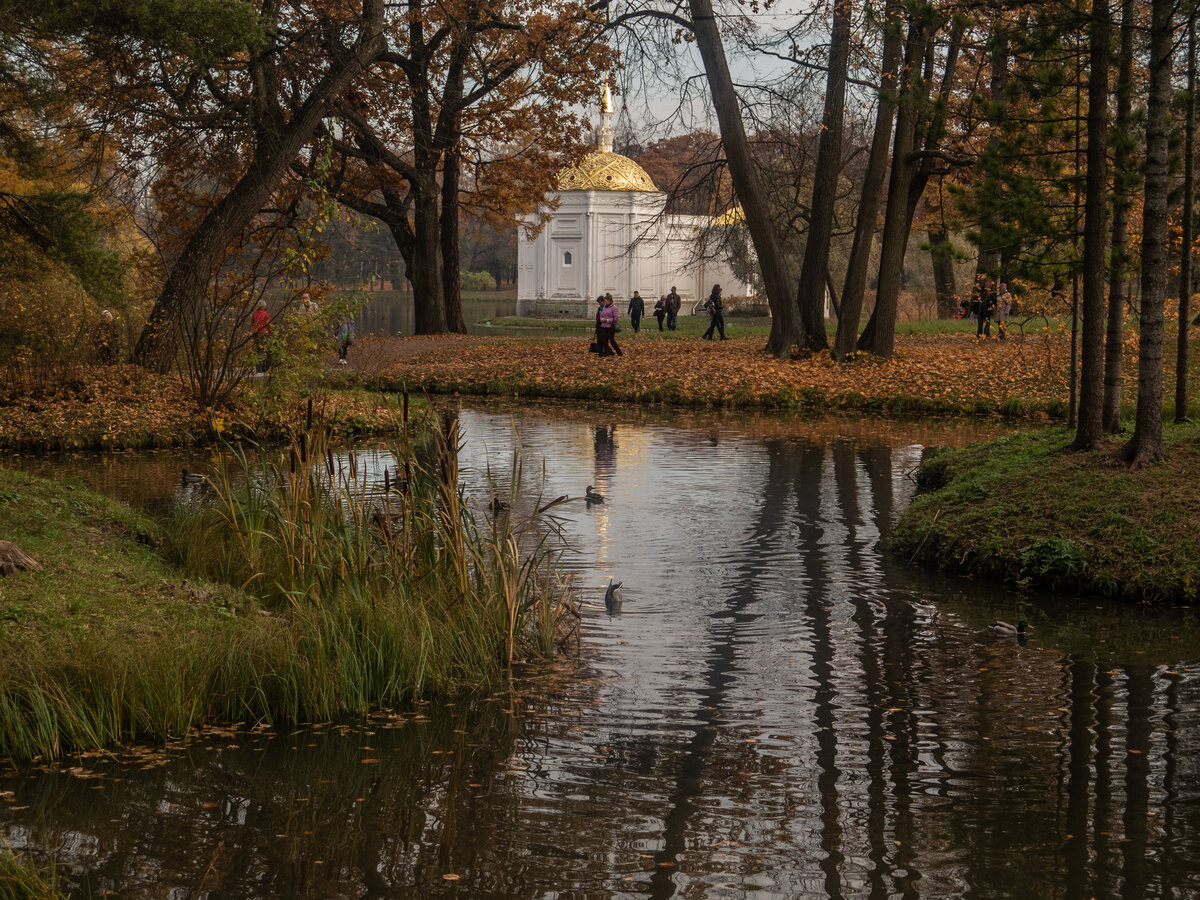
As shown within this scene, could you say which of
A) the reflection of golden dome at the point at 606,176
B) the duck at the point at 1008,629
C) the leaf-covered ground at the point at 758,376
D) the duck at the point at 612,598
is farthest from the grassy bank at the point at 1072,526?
the reflection of golden dome at the point at 606,176

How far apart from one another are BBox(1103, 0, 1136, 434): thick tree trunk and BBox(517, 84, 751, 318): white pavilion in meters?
40.8

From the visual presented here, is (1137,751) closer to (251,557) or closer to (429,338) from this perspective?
(251,557)

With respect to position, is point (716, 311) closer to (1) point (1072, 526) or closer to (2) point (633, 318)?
(2) point (633, 318)

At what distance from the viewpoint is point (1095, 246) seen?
1063 cm

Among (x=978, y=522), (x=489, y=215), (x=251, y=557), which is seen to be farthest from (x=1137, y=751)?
(x=489, y=215)

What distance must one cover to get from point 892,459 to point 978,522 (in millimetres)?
5461

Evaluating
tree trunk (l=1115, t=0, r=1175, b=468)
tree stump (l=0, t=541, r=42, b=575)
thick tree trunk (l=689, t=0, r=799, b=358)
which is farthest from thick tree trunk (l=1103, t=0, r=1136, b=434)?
thick tree trunk (l=689, t=0, r=799, b=358)

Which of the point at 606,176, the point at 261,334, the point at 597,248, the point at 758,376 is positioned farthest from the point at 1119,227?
the point at 606,176

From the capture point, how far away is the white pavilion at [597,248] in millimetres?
52656

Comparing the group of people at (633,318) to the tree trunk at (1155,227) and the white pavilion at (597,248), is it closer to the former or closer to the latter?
Result: the white pavilion at (597,248)

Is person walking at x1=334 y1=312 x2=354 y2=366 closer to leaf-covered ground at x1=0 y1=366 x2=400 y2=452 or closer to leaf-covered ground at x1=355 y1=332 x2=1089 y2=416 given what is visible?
leaf-covered ground at x1=355 y1=332 x2=1089 y2=416

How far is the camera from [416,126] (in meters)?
27.8

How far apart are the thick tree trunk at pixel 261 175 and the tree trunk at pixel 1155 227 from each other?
11.5 metres

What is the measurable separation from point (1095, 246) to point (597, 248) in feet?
141
